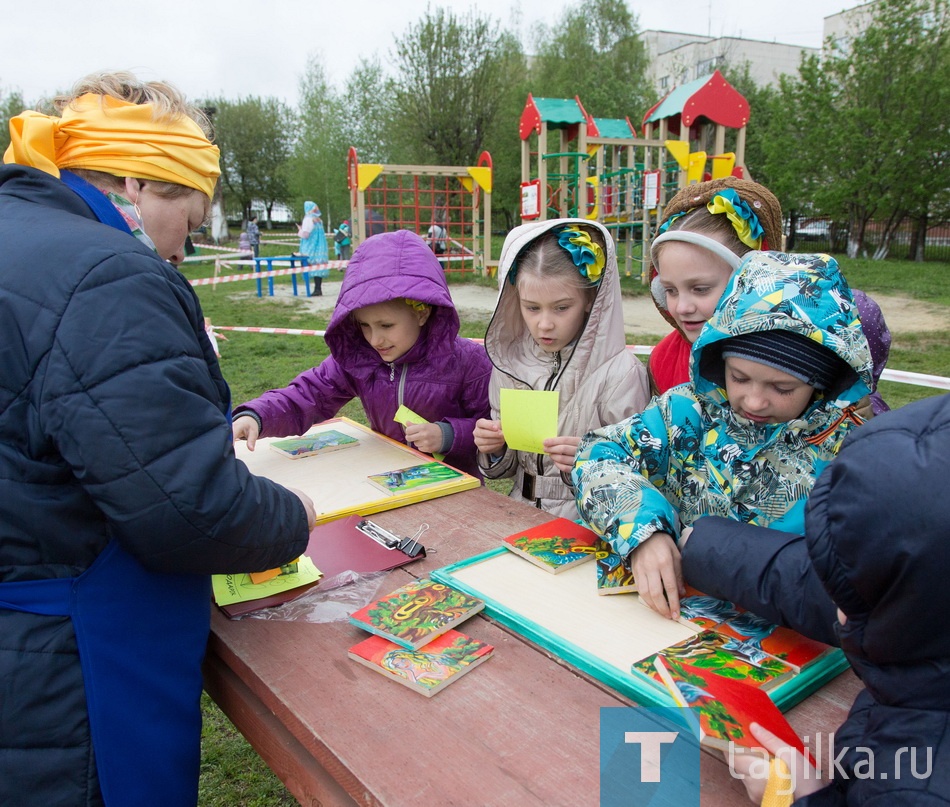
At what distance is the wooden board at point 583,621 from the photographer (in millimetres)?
992

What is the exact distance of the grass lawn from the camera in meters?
2.19

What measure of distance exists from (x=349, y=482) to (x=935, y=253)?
24.5 m

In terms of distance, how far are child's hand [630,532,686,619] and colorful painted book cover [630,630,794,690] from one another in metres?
0.08

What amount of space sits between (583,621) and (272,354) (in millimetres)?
6927

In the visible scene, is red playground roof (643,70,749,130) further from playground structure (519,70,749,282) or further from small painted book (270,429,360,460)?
A: small painted book (270,429,360,460)

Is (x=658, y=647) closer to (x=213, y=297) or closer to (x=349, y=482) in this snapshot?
(x=349, y=482)

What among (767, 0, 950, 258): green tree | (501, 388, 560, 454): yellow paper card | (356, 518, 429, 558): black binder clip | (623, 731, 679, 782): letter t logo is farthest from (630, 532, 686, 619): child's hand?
(767, 0, 950, 258): green tree

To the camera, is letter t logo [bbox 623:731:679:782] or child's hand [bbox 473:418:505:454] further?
child's hand [bbox 473:418:505:454]

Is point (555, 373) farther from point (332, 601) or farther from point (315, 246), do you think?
point (315, 246)

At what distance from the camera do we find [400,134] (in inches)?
884

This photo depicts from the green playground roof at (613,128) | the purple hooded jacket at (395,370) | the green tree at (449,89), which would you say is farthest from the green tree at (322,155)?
the purple hooded jacket at (395,370)

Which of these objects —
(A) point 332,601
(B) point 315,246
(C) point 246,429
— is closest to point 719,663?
(A) point 332,601

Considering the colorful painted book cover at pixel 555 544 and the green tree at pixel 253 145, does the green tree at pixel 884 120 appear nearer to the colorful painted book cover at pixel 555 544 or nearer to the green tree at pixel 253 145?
the colorful painted book cover at pixel 555 544

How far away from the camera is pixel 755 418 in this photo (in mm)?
1304
